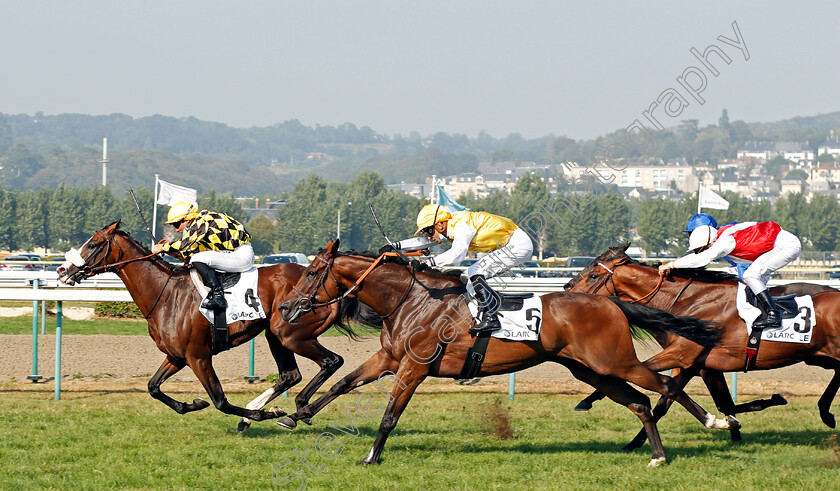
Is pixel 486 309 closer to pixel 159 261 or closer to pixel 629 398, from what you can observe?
pixel 629 398

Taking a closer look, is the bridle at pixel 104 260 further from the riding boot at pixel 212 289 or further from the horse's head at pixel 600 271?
the horse's head at pixel 600 271

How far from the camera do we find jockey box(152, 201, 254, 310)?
670 centimetres

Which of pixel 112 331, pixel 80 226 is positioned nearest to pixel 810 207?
pixel 80 226

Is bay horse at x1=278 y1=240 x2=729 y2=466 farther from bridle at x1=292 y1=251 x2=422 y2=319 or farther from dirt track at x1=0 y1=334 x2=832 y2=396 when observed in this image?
dirt track at x1=0 y1=334 x2=832 y2=396

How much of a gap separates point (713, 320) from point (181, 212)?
13.4 ft

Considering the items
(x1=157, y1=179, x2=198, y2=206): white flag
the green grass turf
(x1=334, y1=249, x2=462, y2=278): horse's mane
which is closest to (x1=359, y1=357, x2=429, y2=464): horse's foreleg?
the green grass turf

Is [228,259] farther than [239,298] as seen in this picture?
Yes

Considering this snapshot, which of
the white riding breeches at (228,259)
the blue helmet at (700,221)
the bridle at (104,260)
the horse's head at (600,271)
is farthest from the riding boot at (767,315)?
the bridle at (104,260)

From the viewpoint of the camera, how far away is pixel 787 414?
7.70 meters

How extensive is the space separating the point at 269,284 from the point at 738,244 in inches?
135

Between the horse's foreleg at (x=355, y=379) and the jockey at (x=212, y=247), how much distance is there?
1.13 m

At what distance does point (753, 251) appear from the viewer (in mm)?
6695

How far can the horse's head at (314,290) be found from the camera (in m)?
5.91

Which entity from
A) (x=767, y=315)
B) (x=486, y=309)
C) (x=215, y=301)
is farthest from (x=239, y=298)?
(x=767, y=315)
